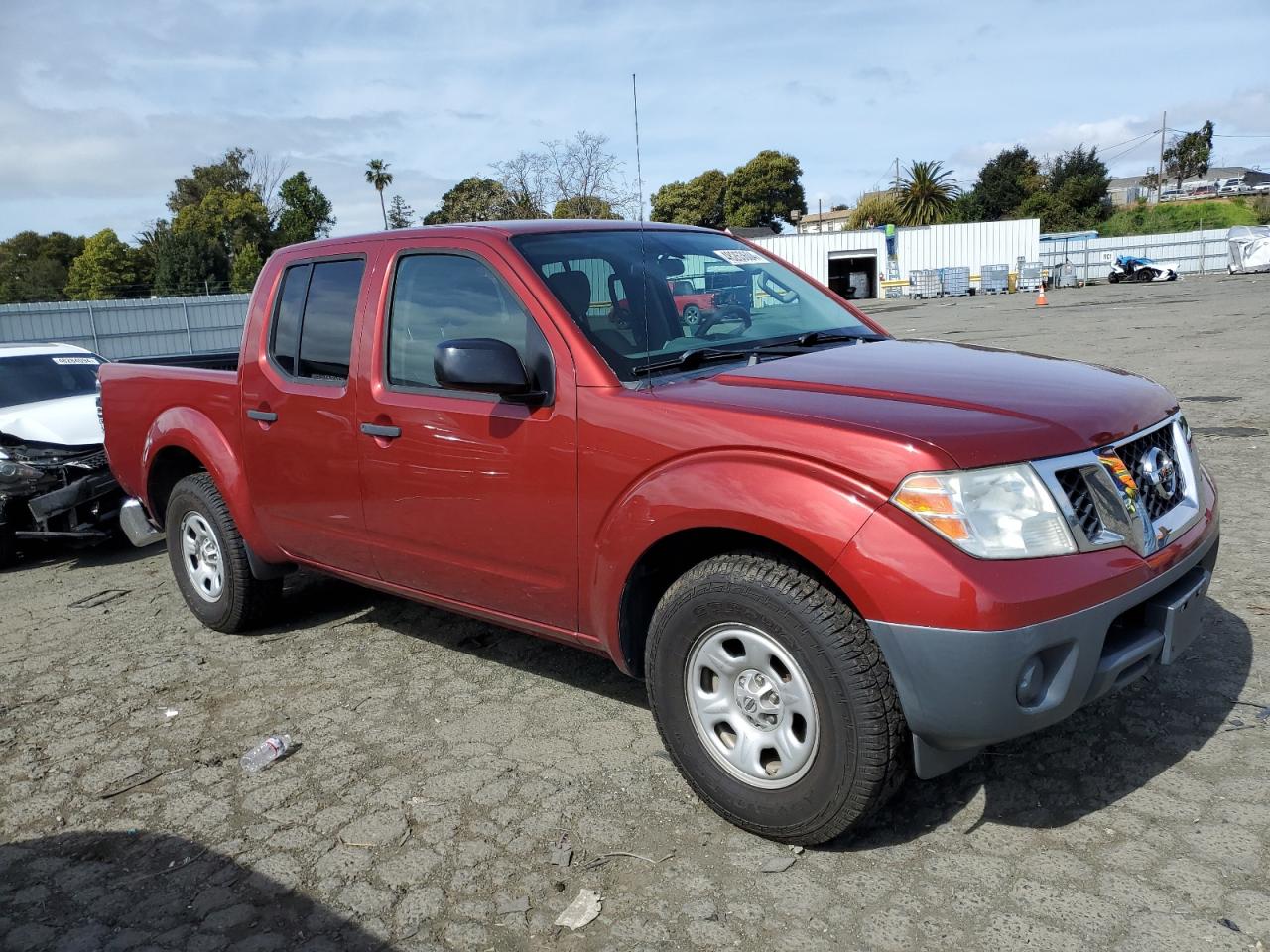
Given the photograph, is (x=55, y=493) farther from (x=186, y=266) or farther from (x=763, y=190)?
(x=763, y=190)

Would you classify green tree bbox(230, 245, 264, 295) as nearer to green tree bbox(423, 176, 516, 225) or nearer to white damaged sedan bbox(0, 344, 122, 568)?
green tree bbox(423, 176, 516, 225)

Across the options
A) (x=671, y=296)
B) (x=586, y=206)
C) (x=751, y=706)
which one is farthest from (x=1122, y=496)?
(x=586, y=206)

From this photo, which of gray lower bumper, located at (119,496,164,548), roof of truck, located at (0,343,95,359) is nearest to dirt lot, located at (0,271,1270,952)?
gray lower bumper, located at (119,496,164,548)

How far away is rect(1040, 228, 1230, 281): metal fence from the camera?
46.1m

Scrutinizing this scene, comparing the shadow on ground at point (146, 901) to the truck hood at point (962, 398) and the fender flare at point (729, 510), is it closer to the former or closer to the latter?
the fender flare at point (729, 510)

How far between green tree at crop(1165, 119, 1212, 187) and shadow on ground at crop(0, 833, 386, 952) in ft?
347

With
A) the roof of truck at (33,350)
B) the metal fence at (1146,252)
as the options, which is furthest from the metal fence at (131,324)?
the metal fence at (1146,252)

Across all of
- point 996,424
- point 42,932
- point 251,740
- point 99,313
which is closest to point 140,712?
point 251,740

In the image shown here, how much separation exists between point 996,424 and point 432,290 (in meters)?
2.21

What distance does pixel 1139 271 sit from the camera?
143 feet

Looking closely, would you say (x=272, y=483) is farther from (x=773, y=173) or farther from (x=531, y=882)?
(x=773, y=173)

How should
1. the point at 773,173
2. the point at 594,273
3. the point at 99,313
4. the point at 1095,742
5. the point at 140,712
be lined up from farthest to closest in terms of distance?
the point at 773,173
the point at 99,313
the point at 140,712
the point at 594,273
the point at 1095,742

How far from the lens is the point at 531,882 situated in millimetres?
2975

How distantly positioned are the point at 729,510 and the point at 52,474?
618 cm
